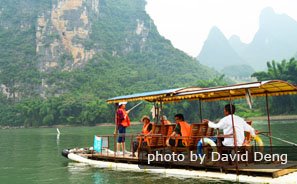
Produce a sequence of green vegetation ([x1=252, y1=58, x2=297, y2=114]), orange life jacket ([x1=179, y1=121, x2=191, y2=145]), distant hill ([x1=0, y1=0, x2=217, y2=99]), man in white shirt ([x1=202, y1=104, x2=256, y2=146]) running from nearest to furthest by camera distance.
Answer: man in white shirt ([x1=202, y1=104, x2=256, y2=146]) → orange life jacket ([x1=179, y1=121, x2=191, y2=145]) → green vegetation ([x1=252, y1=58, x2=297, y2=114]) → distant hill ([x1=0, y1=0, x2=217, y2=99])

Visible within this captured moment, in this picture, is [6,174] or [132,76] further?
[132,76]

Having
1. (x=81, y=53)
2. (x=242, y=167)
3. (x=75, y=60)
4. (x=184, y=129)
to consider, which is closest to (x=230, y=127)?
(x=242, y=167)

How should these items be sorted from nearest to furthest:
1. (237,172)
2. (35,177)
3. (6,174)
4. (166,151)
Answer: (237,172)
(166,151)
(35,177)
(6,174)

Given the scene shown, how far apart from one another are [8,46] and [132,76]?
54.3 meters

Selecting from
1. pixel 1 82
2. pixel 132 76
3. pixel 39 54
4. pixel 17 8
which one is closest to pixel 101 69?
pixel 132 76

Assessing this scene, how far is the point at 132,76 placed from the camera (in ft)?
395

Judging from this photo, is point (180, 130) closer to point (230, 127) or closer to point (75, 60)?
point (230, 127)

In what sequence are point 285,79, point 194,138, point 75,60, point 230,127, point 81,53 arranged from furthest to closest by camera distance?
point 81,53 < point 75,60 < point 285,79 < point 194,138 < point 230,127

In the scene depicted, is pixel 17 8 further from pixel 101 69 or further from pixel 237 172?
pixel 237 172

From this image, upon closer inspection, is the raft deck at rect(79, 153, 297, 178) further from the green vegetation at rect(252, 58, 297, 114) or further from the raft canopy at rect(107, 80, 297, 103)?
the green vegetation at rect(252, 58, 297, 114)

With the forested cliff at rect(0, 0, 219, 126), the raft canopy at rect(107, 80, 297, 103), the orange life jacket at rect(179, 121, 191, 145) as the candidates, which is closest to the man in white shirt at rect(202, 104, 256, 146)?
the raft canopy at rect(107, 80, 297, 103)

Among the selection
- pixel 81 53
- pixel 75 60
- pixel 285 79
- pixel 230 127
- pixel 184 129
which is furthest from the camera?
pixel 81 53

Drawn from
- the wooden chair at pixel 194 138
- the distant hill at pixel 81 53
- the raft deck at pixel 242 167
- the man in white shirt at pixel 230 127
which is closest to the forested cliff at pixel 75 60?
the distant hill at pixel 81 53

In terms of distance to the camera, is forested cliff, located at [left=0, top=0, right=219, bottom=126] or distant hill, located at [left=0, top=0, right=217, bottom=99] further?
distant hill, located at [left=0, top=0, right=217, bottom=99]
